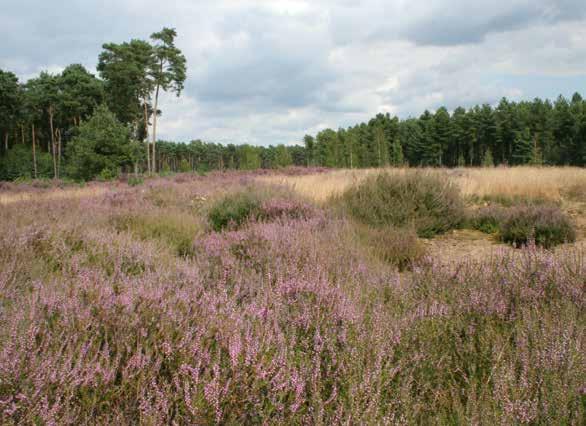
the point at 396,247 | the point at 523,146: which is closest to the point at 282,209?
the point at 396,247

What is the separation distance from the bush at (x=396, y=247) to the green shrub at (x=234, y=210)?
244 cm

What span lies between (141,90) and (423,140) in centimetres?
4858

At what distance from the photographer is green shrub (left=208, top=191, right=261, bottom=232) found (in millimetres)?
7902

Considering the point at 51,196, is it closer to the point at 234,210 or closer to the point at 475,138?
the point at 234,210

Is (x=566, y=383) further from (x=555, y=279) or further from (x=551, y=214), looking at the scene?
(x=551, y=214)

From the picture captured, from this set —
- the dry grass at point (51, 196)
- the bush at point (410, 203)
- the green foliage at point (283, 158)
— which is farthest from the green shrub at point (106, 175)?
the green foliage at point (283, 158)

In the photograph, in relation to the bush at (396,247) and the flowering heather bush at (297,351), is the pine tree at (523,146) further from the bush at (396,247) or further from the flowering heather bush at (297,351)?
the flowering heather bush at (297,351)

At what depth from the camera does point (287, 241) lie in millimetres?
4609

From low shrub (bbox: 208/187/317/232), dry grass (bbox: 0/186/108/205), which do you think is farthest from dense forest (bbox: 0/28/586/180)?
low shrub (bbox: 208/187/317/232)

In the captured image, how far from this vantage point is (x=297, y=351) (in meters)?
2.20

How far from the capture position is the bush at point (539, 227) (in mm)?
6853

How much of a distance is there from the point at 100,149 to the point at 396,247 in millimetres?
25798

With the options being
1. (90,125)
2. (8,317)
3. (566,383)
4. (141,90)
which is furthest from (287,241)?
(141,90)

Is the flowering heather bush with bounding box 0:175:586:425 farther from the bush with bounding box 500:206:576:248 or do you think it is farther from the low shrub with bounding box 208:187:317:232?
the low shrub with bounding box 208:187:317:232
